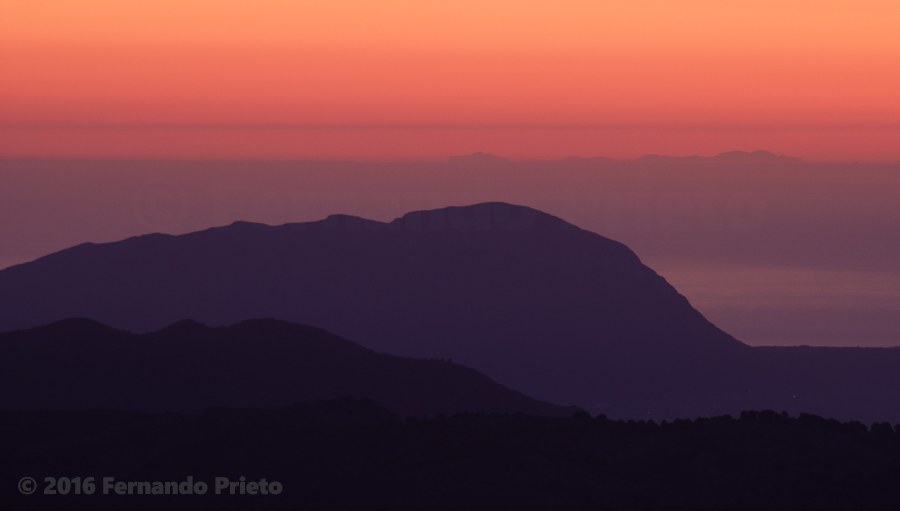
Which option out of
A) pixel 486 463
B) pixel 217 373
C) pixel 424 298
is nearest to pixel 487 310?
pixel 424 298

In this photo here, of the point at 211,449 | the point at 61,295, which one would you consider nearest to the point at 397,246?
the point at 61,295

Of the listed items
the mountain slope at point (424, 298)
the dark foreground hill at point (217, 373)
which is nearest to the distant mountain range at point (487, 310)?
the mountain slope at point (424, 298)

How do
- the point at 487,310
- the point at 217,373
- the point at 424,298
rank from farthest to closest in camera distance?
1. the point at 424,298
2. the point at 487,310
3. the point at 217,373

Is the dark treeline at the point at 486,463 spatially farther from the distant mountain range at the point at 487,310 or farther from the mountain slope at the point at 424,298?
the mountain slope at the point at 424,298

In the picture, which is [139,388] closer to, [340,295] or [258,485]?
[258,485]

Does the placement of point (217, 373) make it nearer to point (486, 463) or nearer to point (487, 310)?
point (486, 463)

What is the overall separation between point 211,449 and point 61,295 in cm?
14647

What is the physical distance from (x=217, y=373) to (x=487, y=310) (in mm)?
117775

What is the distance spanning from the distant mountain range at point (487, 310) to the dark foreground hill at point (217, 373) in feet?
245

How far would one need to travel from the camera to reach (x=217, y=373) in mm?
67062

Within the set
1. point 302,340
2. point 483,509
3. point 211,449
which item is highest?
point 302,340

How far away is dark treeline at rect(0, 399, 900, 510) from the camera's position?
2483cm

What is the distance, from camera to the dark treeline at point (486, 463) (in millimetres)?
24828

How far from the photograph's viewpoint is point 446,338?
17312 centimetres
